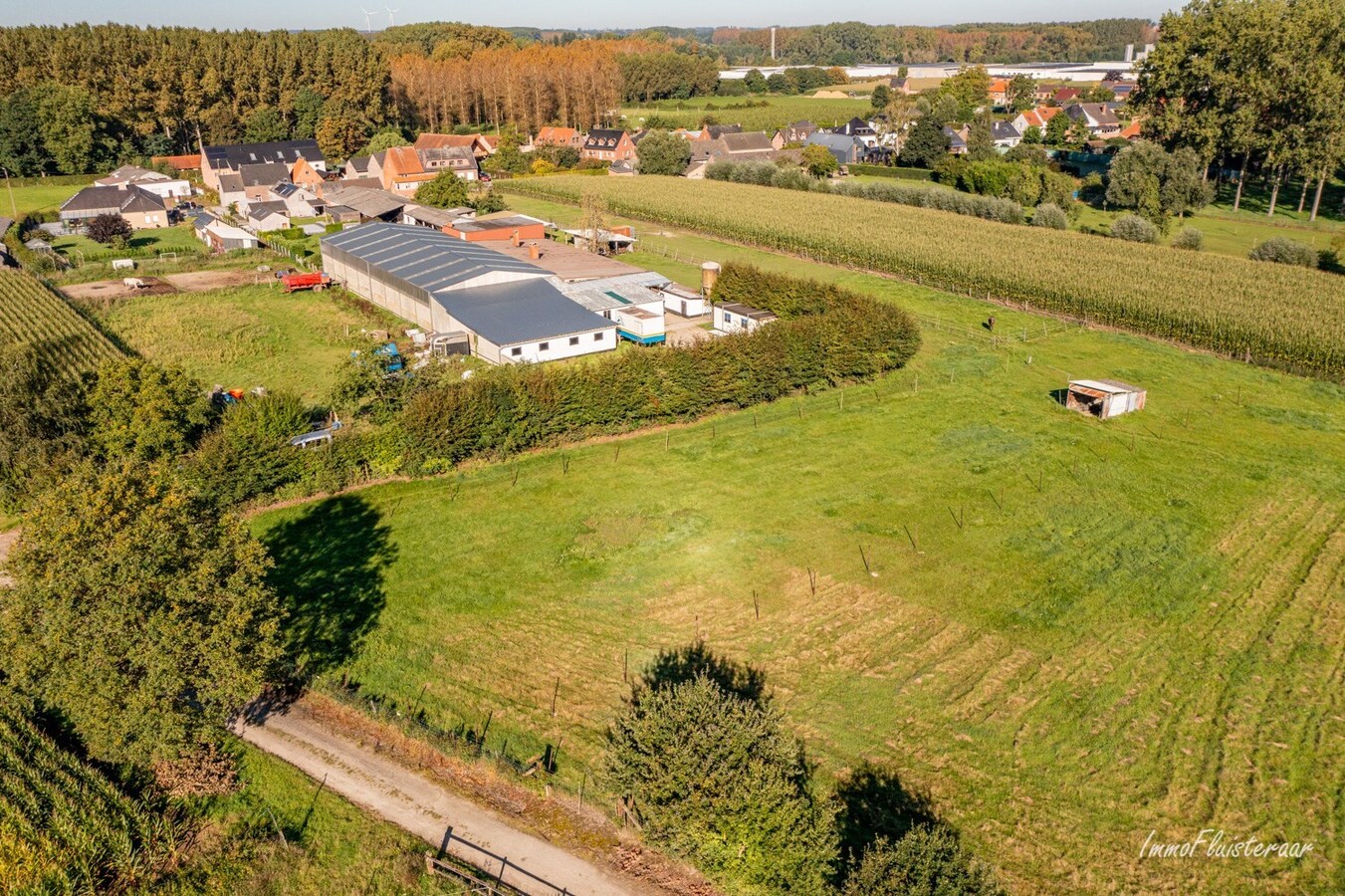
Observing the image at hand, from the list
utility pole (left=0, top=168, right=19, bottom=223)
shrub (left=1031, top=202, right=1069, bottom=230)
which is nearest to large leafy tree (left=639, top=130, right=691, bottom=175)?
shrub (left=1031, top=202, right=1069, bottom=230)

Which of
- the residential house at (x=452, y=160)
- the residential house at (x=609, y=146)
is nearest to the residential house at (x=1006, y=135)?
the residential house at (x=609, y=146)

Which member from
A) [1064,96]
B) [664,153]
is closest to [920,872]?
[664,153]

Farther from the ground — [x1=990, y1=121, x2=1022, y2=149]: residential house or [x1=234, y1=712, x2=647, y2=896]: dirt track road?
[x1=990, y1=121, x2=1022, y2=149]: residential house

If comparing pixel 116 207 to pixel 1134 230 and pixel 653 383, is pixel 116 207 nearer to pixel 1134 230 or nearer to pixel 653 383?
pixel 653 383

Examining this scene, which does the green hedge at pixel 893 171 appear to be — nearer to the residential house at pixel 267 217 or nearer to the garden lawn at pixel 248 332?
the residential house at pixel 267 217

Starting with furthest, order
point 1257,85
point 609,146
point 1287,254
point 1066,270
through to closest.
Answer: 1. point 609,146
2. point 1257,85
3. point 1287,254
4. point 1066,270

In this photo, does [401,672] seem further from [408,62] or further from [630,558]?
[408,62]

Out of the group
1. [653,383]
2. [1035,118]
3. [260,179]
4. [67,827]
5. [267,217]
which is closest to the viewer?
[67,827]

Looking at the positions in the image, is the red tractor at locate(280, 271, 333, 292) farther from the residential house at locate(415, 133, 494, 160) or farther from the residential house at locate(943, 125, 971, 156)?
the residential house at locate(943, 125, 971, 156)
